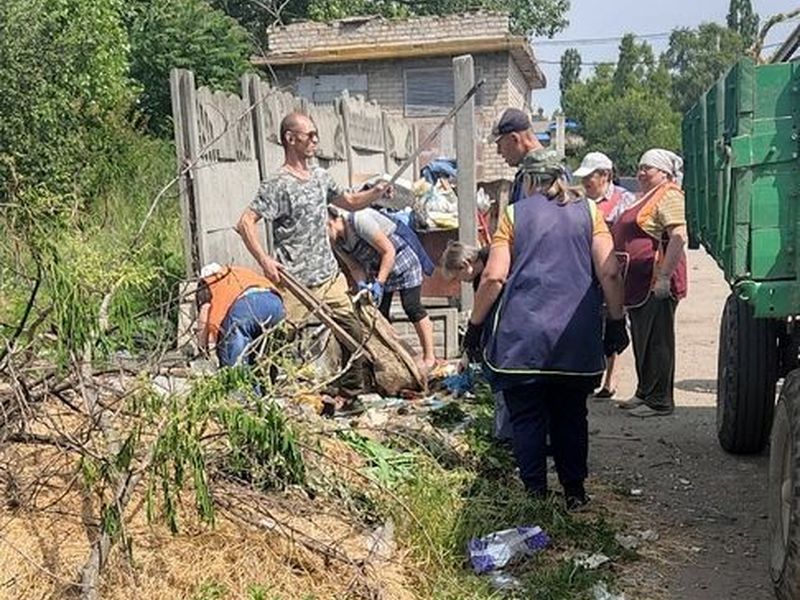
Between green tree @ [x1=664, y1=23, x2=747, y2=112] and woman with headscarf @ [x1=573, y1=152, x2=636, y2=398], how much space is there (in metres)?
65.7

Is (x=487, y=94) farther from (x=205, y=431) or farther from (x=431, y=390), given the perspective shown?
(x=205, y=431)

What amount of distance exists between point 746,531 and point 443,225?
4628 mm

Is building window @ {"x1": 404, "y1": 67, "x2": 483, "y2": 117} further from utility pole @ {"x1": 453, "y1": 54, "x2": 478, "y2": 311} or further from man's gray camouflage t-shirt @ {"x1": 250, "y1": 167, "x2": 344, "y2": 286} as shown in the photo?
man's gray camouflage t-shirt @ {"x1": 250, "y1": 167, "x2": 344, "y2": 286}

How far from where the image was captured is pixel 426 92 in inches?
927

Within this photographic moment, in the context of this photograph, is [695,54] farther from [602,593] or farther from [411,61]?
[602,593]

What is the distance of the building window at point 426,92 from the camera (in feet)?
76.5

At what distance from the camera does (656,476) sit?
214 inches

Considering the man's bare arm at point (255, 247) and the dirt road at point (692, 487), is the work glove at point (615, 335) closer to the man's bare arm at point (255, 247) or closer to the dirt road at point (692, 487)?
the dirt road at point (692, 487)

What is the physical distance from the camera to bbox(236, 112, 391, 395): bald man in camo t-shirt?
5.84 metres

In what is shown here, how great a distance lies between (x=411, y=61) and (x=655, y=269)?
17772mm

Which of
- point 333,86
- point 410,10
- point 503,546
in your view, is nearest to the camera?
point 503,546

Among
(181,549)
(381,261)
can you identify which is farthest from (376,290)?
(181,549)

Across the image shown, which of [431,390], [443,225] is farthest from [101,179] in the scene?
[431,390]

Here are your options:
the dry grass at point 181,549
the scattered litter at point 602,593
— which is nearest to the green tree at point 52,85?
the dry grass at point 181,549
